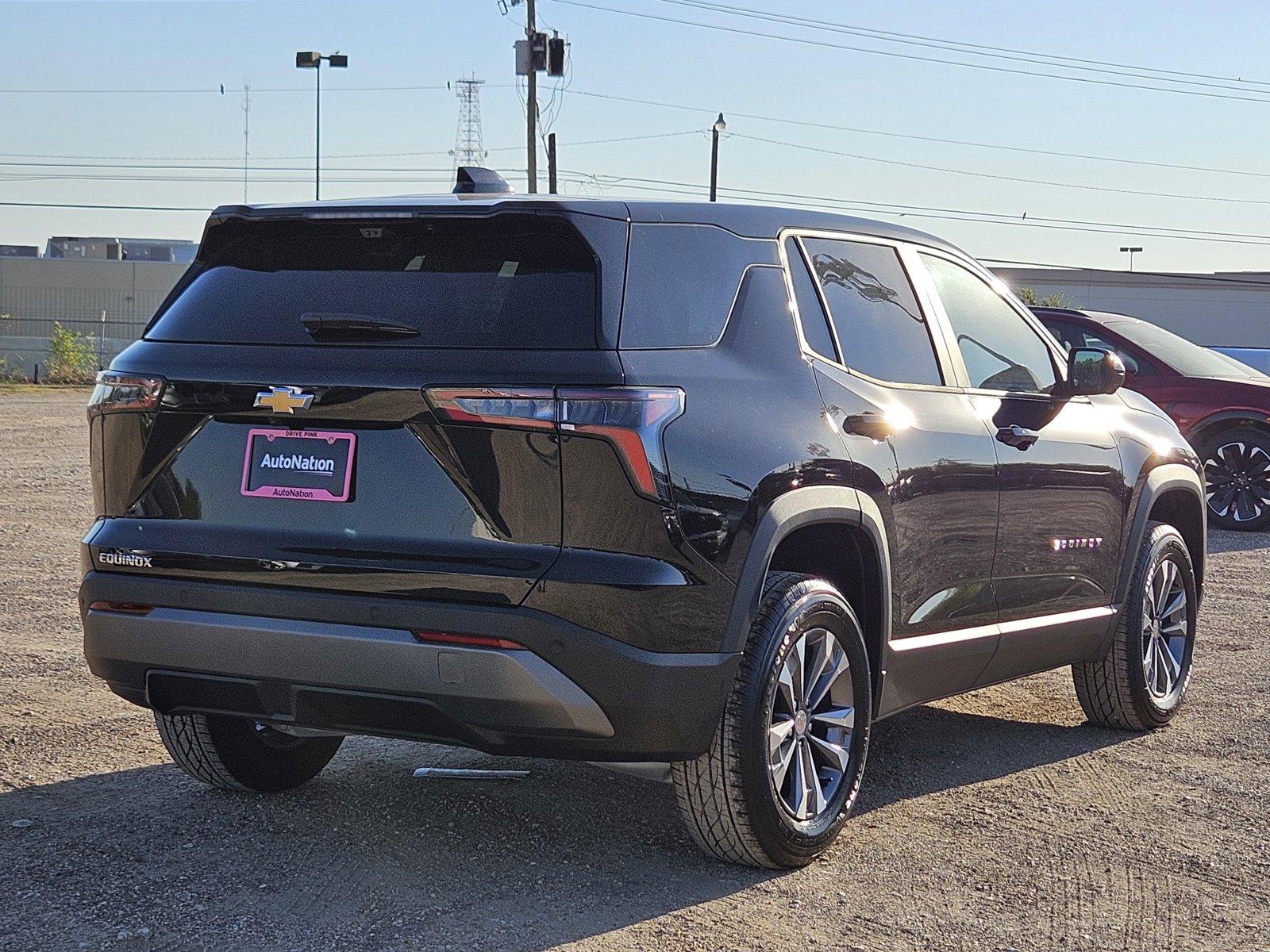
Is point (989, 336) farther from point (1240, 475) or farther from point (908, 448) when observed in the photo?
point (1240, 475)

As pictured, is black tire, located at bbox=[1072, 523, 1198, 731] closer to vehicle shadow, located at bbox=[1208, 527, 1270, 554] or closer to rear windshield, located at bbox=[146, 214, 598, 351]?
rear windshield, located at bbox=[146, 214, 598, 351]

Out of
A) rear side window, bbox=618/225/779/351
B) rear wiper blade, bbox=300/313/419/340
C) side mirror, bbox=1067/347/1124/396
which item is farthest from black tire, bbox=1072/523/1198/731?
rear wiper blade, bbox=300/313/419/340

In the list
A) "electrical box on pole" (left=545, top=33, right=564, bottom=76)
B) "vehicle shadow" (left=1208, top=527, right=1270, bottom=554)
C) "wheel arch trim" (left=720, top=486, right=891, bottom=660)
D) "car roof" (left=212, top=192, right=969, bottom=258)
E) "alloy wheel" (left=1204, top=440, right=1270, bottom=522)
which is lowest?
"vehicle shadow" (left=1208, top=527, right=1270, bottom=554)

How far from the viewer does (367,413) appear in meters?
4.13

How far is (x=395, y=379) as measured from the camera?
4117mm

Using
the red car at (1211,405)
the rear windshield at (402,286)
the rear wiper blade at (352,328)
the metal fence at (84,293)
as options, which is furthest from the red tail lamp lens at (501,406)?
the metal fence at (84,293)

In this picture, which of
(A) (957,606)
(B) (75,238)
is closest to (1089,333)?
(A) (957,606)

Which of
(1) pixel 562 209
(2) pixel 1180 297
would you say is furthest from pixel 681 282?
(2) pixel 1180 297

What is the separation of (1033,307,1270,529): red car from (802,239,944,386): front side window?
28.6 ft

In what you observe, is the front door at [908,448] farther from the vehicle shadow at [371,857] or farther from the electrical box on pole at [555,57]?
the electrical box on pole at [555,57]

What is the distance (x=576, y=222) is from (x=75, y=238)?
291 feet

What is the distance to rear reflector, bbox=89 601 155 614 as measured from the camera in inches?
173

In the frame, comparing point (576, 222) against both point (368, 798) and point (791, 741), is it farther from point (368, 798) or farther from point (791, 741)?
point (368, 798)

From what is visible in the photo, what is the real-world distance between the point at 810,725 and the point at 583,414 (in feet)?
4.27
